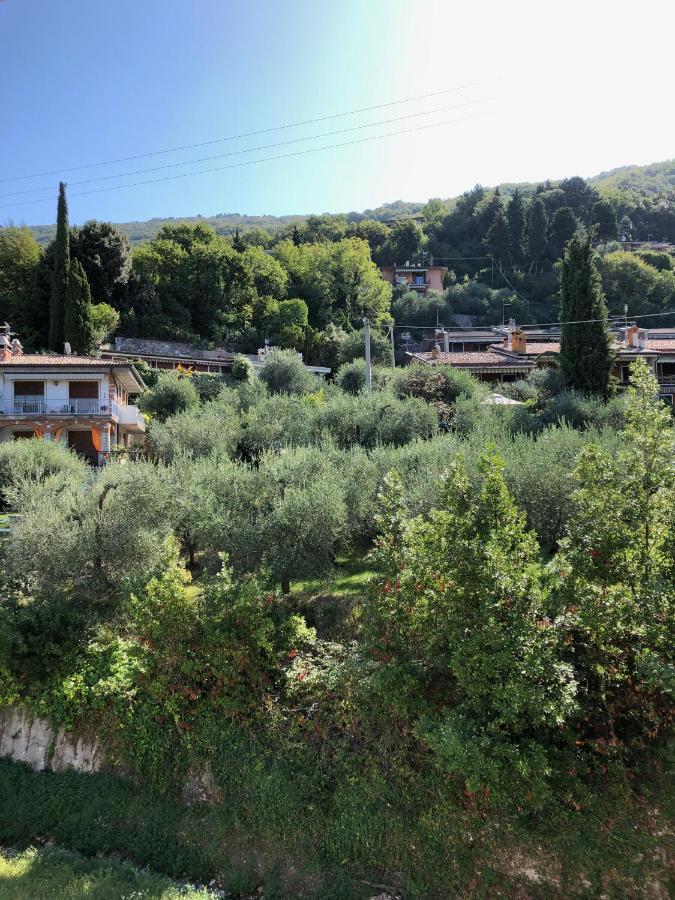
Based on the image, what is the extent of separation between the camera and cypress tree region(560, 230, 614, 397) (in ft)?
101

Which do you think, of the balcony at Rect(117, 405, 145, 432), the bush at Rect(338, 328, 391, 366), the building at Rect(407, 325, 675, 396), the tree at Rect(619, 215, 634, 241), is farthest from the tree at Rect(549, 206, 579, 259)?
the balcony at Rect(117, 405, 145, 432)

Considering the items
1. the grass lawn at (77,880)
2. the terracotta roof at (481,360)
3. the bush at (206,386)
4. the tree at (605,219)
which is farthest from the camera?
the tree at (605,219)

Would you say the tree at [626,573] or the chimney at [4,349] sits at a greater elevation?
the chimney at [4,349]

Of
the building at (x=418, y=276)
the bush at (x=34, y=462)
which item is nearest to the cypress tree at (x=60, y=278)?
the bush at (x=34, y=462)

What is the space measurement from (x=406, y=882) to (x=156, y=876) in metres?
4.15

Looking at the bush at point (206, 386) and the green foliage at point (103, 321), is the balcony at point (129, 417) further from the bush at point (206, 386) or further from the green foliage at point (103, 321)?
the green foliage at point (103, 321)

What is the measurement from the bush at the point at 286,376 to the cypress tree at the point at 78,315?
39.7 feet

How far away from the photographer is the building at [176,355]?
4388 centimetres

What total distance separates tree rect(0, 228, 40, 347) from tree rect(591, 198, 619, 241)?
251ft

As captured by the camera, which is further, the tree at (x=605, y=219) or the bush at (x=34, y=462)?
the tree at (x=605, y=219)

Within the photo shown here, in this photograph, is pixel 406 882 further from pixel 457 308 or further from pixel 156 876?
pixel 457 308

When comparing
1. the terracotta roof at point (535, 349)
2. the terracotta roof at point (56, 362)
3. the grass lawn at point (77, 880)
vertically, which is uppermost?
the terracotta roof at point (535, 349)

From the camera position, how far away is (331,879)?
9.34m

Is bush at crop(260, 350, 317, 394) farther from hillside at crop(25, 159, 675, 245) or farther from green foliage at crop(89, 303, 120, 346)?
hillside at crop(25, 159, 675, 245)
